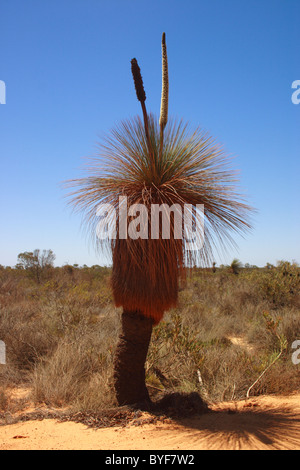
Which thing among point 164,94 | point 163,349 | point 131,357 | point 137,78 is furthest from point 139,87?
point 163,349

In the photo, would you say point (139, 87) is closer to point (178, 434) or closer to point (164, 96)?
point (164, 96)

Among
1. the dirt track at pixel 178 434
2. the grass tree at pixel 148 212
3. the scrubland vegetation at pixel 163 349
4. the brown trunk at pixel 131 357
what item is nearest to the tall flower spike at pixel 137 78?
the grass tree at pixel 148 212

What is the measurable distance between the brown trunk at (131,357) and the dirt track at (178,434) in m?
0.38

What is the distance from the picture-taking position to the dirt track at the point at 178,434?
3262mm

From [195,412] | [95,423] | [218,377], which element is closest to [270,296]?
[218,377]

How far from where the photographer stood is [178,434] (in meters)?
3.56

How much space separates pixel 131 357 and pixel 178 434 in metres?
1.08

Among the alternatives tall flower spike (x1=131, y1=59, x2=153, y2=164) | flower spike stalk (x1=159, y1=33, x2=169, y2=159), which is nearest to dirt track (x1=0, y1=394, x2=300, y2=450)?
tall flower spike (x1=131, y1=59, x2=153, y2=164)

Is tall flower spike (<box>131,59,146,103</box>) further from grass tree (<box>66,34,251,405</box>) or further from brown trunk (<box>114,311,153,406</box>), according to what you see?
brown trunk (<box>114,311,153,406</box>)

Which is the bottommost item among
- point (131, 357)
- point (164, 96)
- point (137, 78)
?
point (131, 357)

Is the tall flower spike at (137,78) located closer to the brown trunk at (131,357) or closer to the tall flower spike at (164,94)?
the tall flower spike at (164,94)

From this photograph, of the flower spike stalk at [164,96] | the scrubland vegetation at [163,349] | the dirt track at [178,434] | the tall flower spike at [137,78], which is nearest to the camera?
the dirt track at [178,434]

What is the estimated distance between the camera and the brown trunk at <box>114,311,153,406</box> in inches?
169

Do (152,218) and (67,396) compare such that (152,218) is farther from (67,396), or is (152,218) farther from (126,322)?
(67,396)
